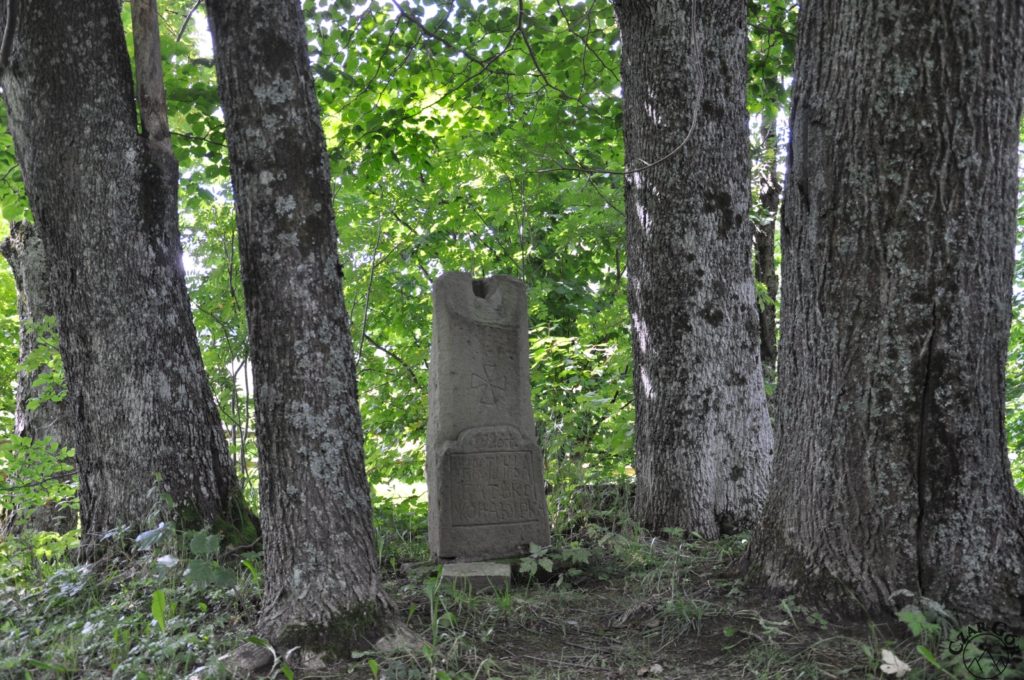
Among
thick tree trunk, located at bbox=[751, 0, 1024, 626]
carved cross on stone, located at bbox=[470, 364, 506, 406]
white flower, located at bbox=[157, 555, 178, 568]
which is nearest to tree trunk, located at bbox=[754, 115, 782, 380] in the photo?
carved cross on stone, located at bbox=[470, 364, 506, 406]

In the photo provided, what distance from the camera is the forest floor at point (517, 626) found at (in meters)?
3.48

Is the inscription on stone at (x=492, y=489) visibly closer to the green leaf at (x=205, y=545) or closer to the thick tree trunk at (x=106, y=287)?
the thick tree trunk at (x=106, y=287)

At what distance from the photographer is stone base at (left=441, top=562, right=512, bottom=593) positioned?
4758 millimetres

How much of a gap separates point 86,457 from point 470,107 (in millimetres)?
6000

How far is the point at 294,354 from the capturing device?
12.1 ft

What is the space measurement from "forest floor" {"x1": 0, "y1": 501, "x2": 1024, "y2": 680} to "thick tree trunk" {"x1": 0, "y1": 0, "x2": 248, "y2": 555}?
1.53 feet

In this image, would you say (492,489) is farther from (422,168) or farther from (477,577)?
(422,168)

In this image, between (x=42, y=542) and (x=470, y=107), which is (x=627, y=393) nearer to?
(x=470, y=107)

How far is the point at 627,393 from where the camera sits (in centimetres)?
744

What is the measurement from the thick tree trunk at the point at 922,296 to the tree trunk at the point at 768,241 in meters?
5.08

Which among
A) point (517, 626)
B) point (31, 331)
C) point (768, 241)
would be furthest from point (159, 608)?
point (768, 241)

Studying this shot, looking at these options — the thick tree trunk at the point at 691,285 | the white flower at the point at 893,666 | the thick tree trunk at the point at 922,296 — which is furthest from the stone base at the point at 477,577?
the white flower at the point at 893,666

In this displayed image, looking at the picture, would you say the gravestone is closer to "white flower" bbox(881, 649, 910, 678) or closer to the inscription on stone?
the inscription on stone

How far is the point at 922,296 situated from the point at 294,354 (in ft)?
8.67
